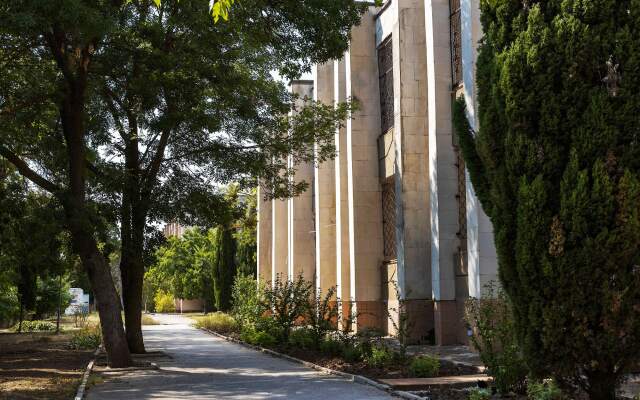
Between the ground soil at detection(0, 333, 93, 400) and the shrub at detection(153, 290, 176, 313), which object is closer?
the ground soil at detection(0, 333, 93, 400)

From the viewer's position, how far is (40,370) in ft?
55.6

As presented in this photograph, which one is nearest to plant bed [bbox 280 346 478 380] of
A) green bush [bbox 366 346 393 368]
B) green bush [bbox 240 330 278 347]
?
green bush [bbox 366 346 393 368]

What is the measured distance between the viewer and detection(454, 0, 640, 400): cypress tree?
7.04 meters

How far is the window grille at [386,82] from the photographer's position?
2405 cm

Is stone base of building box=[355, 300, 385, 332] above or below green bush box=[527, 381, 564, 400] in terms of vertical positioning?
above

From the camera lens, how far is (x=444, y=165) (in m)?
19.4

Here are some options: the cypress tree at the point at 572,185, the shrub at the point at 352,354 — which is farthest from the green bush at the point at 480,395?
the shrub at the point at 352,354

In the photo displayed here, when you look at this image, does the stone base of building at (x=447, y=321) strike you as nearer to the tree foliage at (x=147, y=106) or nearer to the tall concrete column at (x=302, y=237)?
the tree foliage at (x=147, y=106)

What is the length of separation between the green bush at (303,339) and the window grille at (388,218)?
4.90 m

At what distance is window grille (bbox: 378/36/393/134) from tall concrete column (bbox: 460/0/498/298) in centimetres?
643

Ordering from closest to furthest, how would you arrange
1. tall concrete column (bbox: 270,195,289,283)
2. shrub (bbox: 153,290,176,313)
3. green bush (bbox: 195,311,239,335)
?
green bush (bbox: 195,311,239,335) < tall concrete column (bbox: 270,195,289,283) < shrub (bbox: 153,290,176,313)

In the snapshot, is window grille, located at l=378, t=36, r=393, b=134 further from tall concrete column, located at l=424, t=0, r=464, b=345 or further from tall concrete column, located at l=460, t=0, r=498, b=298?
tall concrete column, located at l=460, t=0, r=498, b=298

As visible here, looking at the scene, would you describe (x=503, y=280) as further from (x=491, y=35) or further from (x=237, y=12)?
(x=237, y=12)

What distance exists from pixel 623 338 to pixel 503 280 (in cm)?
137
